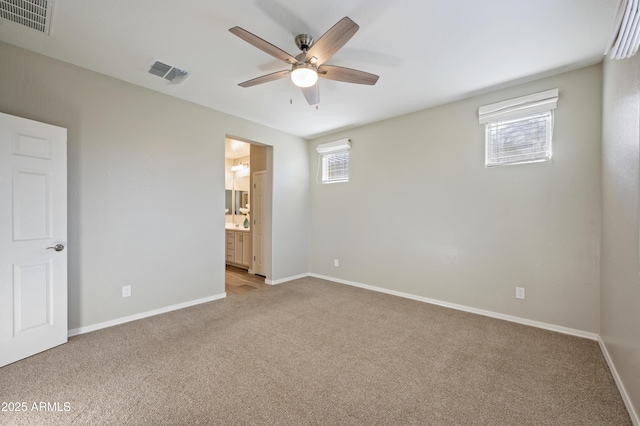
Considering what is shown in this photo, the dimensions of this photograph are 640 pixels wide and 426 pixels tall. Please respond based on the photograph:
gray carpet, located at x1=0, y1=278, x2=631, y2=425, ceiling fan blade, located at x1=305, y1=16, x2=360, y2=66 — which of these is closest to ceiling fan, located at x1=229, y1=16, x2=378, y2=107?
ceiling fan blade, located at x1=305, y1=16, x2=360, y2=66

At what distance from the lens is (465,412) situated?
165cm

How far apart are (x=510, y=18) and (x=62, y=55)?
3884mm

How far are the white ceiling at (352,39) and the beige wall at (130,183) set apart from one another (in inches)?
10.2

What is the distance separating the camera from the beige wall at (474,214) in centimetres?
266

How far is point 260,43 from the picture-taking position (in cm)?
186

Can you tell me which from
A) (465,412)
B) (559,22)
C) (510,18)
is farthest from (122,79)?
(465,412)

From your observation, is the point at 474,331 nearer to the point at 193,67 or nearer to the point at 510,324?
the point at 510,324

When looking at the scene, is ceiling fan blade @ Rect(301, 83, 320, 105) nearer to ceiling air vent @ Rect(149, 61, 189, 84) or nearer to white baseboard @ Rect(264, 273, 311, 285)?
ceiling air vent @ Rect(149, 61, 189, 84)

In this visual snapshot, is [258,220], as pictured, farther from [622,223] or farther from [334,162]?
[622,223]

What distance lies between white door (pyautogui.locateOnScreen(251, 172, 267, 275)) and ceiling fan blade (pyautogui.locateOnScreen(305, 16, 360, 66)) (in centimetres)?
305

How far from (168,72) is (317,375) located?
126 inches

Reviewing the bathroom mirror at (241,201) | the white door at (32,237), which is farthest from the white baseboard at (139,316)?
the bathroom mirror at (241,201)

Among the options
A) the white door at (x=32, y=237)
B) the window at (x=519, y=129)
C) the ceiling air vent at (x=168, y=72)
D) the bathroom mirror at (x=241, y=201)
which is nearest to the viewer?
the white door at (x=32, y=237)

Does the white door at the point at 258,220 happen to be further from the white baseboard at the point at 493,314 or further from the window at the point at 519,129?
the window at the point at 519,129
